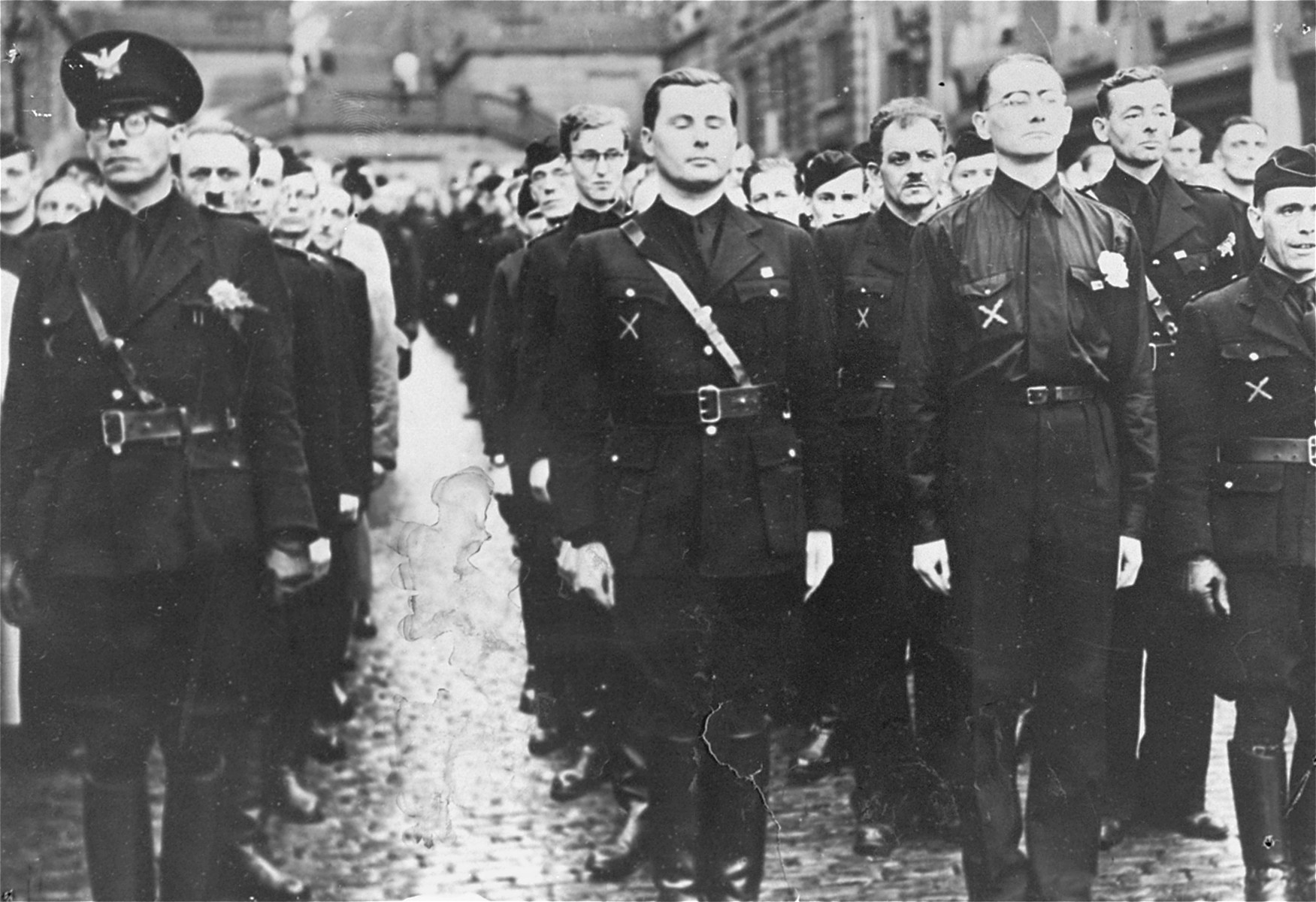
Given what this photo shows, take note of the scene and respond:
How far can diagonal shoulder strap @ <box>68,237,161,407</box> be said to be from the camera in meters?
4.81

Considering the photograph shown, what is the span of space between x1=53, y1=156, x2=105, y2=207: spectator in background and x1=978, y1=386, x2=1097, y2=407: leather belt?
2735mm

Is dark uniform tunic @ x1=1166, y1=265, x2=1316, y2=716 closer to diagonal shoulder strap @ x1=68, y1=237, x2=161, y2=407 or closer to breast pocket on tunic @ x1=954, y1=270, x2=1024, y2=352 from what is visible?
breast pocket on tunic @ x1=954, y1=270, x2=1024, y2=352

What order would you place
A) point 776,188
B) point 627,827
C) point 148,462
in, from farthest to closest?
point 776,188 → point 627,827 → point 148,462

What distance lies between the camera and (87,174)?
501 centimetres

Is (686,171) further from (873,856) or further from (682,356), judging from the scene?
(873,856)

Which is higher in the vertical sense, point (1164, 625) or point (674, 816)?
point (1164, 625)

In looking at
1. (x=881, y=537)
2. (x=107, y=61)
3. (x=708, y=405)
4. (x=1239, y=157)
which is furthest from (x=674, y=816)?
(x=107, y=61)

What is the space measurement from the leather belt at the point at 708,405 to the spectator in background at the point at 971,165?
99cm

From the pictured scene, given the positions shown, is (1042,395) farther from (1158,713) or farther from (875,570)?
(1158,713)

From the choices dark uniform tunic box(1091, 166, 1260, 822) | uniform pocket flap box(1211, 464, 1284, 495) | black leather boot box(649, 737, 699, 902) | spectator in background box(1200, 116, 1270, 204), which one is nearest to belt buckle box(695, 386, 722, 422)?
black leather boot box(649, 737, 699, 902)

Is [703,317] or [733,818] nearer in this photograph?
[703,317]

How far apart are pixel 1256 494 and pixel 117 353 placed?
346 centimetres

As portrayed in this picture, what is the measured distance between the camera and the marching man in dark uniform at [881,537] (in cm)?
509

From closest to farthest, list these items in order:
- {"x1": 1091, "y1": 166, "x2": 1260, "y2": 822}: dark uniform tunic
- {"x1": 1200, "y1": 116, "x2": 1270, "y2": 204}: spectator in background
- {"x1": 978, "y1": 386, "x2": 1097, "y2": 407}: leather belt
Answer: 1. {"x1": 978, "y1": 386, "x2": 1097, "y2": 407}: leather belt
2. {"x1": 1091, "y1": 166, "x2": 1260, "y2": 822}: dark uniform tunic
3. {"x1": 1200, "y1": 116, "x2": 1270, "y2": 204}: spectator in background
